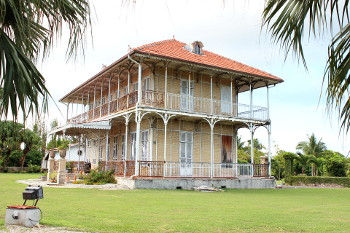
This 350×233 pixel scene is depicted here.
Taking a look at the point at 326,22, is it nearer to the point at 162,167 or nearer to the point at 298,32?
the point at 298,32

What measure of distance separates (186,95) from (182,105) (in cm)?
126

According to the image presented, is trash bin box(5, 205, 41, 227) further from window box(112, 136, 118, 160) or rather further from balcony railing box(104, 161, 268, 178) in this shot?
window box(112, 136, 118, 160)

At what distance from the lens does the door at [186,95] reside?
20875 mm

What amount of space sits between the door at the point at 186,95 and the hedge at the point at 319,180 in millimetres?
12333

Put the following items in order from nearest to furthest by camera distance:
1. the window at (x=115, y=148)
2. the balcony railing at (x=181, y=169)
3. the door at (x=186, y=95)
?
1. the balcony railing at (x=181, y=169)
2. the door at (x=186, y=95)
3. the window at (x=115, y=148)

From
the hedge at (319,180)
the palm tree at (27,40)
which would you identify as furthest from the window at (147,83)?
the palm tree at (27,40)

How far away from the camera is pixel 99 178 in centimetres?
1945

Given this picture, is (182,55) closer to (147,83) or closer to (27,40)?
(147,83)

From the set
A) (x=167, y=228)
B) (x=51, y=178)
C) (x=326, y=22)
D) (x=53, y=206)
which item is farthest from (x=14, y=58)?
(x=51, y=178)

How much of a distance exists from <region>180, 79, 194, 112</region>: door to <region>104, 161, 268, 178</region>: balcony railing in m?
3.11

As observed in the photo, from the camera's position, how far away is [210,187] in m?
18.3

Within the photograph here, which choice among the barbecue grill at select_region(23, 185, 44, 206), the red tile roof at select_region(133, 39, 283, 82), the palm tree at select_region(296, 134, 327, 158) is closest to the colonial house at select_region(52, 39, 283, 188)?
the red tile roof at select_region(133, 39, 283, 82)

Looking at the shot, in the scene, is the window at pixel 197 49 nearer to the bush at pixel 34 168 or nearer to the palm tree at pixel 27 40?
the palm tree at pixel 27 40

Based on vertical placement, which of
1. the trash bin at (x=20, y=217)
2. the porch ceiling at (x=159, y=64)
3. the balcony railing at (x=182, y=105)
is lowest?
the trash bin at (x=20, y=217)
